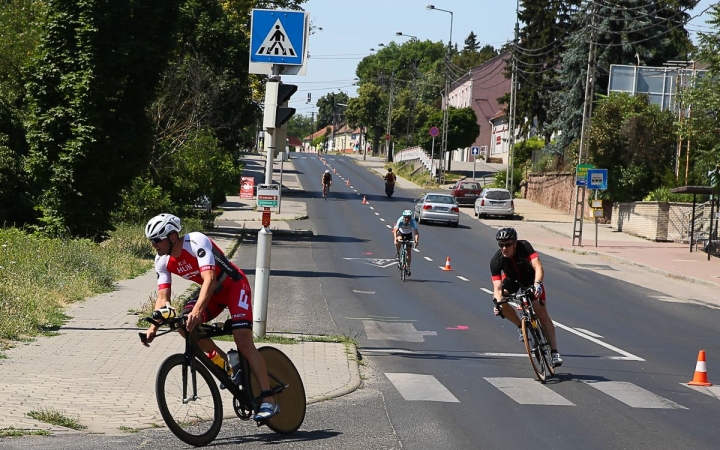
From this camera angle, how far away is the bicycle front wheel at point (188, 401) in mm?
7434

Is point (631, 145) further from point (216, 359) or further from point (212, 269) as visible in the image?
point (212, 269)

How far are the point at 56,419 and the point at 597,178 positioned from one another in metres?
34.7

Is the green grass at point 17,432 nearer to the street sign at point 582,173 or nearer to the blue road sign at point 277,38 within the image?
the blue road sign at point 277,38

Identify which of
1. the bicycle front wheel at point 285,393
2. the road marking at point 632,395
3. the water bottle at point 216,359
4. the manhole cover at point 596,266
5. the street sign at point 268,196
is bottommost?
the manhole cover at point 596,266

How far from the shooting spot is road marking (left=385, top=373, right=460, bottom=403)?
34.8 feet

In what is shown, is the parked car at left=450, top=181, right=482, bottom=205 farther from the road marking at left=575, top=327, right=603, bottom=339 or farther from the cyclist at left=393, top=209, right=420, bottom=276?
the road marking at left=575, top=327, right=603, bottom=339

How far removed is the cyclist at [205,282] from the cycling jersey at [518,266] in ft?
15.8

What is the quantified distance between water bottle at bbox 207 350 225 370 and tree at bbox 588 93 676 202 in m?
45.7

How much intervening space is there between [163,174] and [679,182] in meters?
25.2

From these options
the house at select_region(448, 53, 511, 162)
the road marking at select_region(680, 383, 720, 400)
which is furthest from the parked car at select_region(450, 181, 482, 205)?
the road marking at select_region(680, 383, 720, 400)

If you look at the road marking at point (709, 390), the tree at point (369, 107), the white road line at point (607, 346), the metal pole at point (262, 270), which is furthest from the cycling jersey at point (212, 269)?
the tree at point (369, 107)

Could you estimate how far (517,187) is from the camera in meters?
72.9

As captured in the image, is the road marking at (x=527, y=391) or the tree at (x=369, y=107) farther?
the tree at (x=369, y=107)

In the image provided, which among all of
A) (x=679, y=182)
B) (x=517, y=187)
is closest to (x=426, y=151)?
(x=517, y=187)
